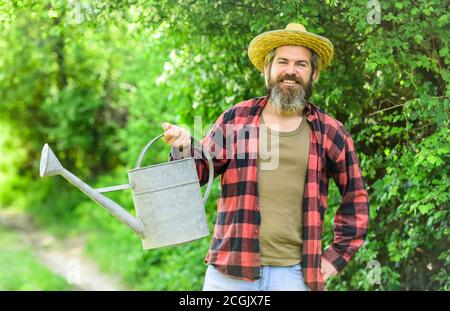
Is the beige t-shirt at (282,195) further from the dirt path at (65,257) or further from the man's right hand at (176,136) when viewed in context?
the dirt path at (65,257)

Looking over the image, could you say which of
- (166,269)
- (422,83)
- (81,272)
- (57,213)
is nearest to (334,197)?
(422,83)

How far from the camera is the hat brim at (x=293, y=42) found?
312 centimetres

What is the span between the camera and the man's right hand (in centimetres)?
292

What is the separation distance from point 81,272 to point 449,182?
22.6ft

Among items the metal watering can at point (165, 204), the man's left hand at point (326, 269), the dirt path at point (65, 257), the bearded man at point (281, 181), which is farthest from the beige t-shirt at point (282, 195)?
the dirt path at point (65, 257)

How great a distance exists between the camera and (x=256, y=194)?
117 inches

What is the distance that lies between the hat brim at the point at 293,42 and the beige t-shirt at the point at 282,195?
0.39 m

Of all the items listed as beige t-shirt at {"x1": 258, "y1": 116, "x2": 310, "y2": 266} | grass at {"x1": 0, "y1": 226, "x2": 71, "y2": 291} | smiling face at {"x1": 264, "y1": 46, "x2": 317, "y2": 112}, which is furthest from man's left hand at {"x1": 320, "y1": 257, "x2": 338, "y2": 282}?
grass at {"x1": 0, "y1": 226, "x2": 71, "y2": 291}

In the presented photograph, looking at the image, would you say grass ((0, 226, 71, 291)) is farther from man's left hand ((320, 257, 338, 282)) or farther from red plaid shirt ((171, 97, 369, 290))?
man's left hand ((320, 257, 338, 282))

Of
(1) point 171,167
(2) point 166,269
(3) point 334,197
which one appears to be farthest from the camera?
(2) point 166,269

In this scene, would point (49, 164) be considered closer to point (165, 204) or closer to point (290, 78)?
point (165, 204)

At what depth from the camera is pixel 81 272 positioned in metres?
9.79

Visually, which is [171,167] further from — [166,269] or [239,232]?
[166,269]

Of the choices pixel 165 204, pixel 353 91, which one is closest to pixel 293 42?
pixel 165 204
